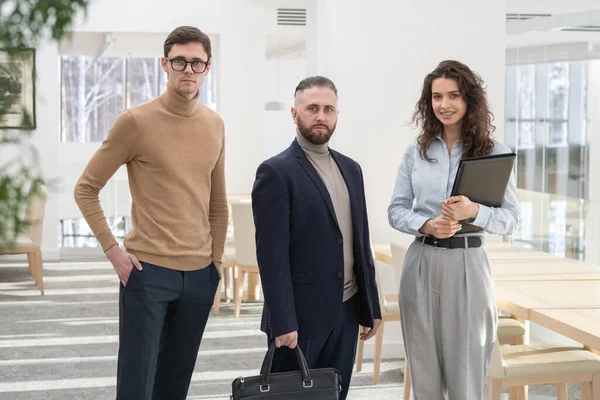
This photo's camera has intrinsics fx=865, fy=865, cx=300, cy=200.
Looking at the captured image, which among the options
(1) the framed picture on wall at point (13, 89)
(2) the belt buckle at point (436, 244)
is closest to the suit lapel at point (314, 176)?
(2) the belt buckle at point (436, 244)

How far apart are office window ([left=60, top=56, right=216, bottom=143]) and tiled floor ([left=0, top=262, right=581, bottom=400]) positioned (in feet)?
30.1

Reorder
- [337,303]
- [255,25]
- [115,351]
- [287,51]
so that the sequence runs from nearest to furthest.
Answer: [337,303], [115,351], [255,25], [287,51]

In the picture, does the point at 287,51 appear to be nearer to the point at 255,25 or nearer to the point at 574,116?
the point at 255,25

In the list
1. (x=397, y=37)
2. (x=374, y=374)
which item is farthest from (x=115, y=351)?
(x=397, y=37)

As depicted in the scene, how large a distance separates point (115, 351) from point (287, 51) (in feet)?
31.9

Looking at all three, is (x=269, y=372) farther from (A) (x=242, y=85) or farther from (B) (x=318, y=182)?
(A) (x=242, y=85)

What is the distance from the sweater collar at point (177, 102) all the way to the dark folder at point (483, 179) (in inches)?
35.4

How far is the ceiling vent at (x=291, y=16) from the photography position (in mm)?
11359

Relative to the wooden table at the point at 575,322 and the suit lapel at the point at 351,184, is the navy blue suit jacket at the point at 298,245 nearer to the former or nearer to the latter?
the suit lapel at the point at 351,184

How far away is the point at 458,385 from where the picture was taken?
299 centimetres

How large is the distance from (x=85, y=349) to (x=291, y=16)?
6609 mm

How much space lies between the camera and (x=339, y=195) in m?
2.71

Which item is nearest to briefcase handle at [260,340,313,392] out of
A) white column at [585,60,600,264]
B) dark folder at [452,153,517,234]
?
dark folder at [452,153,517,234]

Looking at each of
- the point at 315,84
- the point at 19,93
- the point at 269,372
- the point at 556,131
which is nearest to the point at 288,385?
the point at 269,372
